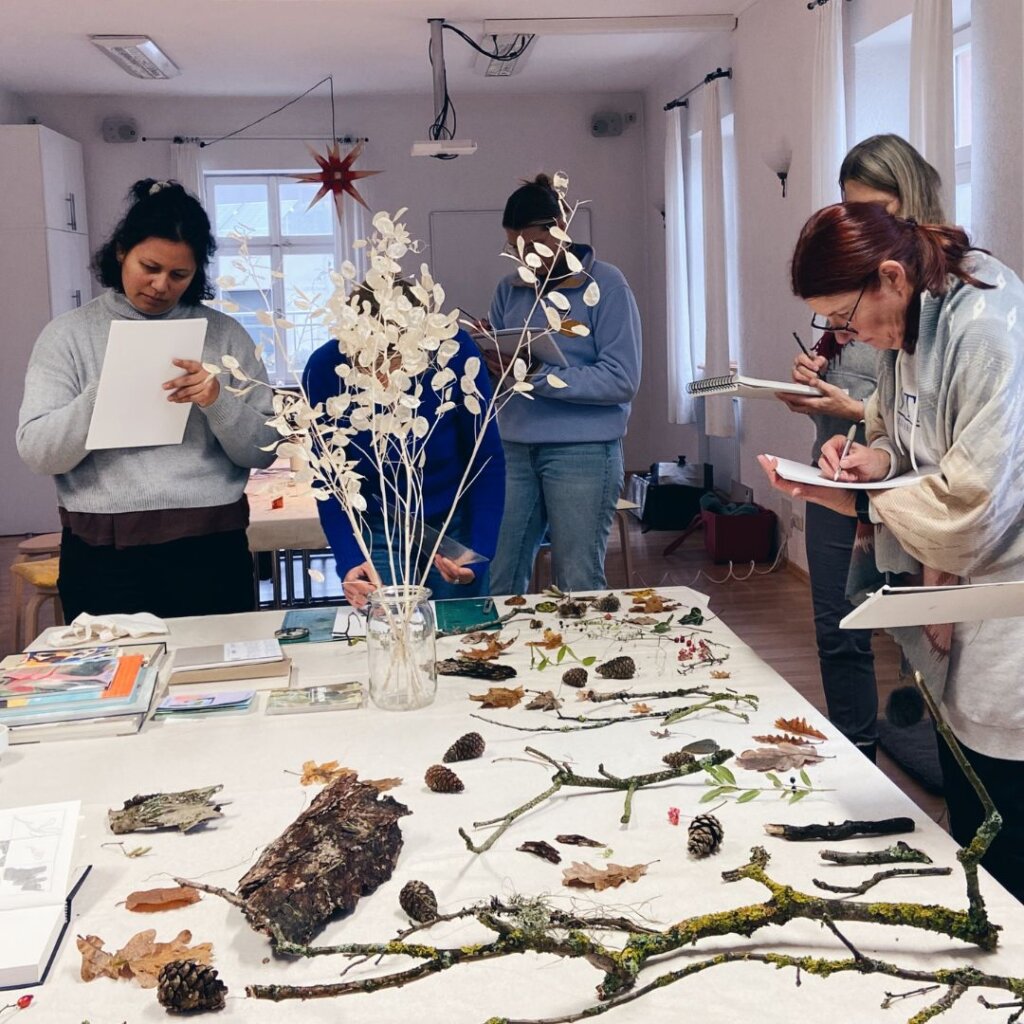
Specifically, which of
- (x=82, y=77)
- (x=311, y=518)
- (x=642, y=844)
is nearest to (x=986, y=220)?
(x=311, y=518)

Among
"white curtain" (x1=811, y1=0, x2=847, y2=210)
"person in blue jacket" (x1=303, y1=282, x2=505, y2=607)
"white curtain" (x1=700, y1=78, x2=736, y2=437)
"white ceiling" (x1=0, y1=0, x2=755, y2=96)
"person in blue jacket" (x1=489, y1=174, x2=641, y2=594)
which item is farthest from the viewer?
"white curtain" (x1=700, y1=78, x2=736, y2=437)

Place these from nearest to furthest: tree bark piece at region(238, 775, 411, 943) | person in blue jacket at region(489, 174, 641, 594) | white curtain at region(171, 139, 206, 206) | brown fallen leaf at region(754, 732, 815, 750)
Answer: tree bark piece at region(238, 775, 411, 943) < brown fallen leaf at region(754, 732, 815, 750) < person in blue jacket at region(489, 174, 641, 594) < white curtain at region(171, 139, 206, 206)

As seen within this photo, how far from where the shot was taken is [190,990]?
97 cm

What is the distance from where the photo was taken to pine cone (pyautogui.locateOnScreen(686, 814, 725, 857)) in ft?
4.01

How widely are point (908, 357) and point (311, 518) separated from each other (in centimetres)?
237

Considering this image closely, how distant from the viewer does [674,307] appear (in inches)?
307

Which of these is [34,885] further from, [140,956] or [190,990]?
[190,990]

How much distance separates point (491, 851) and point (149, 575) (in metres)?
1.32

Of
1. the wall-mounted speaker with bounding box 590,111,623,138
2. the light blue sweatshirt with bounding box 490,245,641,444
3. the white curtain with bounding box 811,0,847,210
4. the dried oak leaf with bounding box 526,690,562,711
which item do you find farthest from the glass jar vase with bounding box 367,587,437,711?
the wall-mounted speaker with bounding box 590,111,623,138

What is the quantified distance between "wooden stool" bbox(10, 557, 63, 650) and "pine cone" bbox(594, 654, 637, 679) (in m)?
2.50

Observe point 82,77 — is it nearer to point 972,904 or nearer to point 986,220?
point 986,220

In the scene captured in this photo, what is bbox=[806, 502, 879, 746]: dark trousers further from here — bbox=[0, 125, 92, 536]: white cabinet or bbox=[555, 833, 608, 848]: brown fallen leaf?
bbox=[0, 125, 92, 536]: white cabinet

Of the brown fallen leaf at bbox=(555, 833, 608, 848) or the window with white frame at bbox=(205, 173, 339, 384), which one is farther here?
the window with white frame at bbox=(205, 173, 339, 384)

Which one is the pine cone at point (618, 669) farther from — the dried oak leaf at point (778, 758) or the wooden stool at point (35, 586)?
the wooden stool at point (35, 586)
